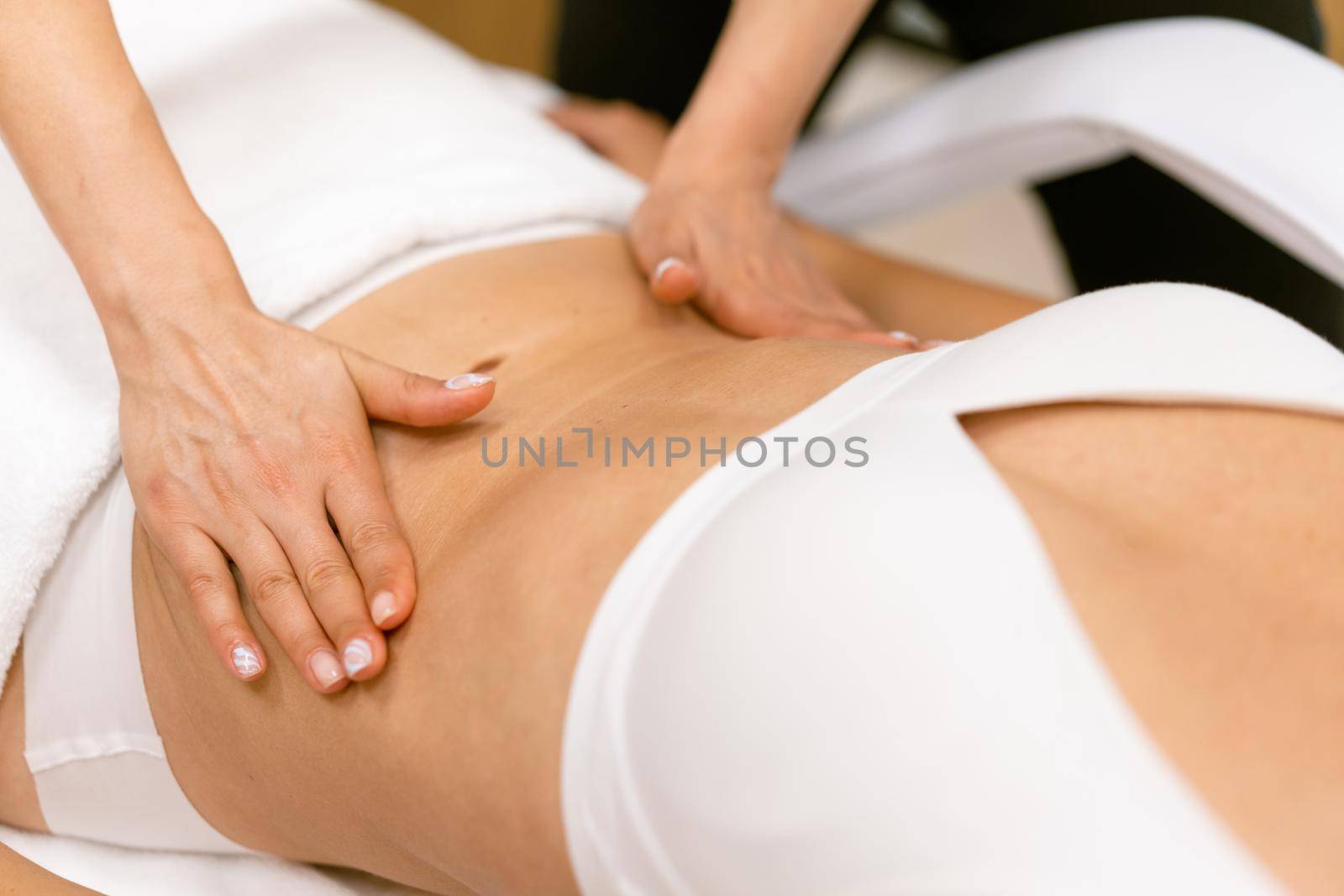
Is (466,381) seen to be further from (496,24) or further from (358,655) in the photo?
(496,24)

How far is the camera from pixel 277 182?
893 millimetres

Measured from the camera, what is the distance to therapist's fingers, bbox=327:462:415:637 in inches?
25.3

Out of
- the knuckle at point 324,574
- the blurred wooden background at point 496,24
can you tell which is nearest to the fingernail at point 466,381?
the knuckle at point 324,574

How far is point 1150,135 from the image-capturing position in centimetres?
100

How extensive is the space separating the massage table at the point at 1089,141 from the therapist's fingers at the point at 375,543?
0.89ft

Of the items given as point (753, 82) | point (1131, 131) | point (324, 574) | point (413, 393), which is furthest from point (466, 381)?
point (1131, 131)

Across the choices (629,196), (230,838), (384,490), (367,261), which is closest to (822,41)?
(629,196)

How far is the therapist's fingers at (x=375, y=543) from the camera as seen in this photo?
64 centimetres

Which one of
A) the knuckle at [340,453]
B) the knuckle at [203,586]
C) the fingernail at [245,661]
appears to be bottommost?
the fingernail at [245,661]

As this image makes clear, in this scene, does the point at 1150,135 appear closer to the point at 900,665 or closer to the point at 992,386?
the point at 992,386

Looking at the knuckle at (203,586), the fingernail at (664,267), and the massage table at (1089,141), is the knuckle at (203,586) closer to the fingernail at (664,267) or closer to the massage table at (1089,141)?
the massage table at (1089,141)

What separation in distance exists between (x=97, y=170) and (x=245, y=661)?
34 centimetres

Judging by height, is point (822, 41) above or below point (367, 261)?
above

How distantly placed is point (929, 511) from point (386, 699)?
32cm
